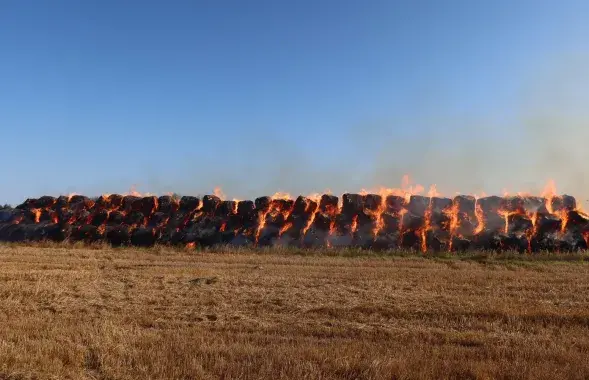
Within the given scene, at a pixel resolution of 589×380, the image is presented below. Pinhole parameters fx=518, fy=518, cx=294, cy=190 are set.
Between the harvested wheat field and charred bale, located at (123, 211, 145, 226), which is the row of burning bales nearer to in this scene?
charred bale, located at (123, 211, 145, 226)

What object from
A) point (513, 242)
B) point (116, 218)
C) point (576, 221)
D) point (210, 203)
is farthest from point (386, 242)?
point (116, 218)

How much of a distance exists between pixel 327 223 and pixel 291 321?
63.3 feet

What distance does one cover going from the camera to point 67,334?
9156mm

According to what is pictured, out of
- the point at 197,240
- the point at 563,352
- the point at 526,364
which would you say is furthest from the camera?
the point at 197,240

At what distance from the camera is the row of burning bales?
1109 inches

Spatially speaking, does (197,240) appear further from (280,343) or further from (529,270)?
(280,343)

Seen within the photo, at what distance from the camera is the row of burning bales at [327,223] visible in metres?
28.2

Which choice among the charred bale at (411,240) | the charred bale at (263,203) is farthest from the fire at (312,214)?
the charred bale at (411,240)

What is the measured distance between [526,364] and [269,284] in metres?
9.02

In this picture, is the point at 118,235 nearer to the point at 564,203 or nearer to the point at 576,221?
the point at 564,203

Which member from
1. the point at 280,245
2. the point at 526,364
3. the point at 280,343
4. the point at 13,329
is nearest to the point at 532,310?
the point at 526,364

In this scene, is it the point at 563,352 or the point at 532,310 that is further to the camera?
the point at 532,310

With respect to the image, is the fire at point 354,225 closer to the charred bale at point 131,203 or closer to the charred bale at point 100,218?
the charred bale at point 131,203

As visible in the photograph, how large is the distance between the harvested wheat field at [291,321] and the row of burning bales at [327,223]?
6970mm
